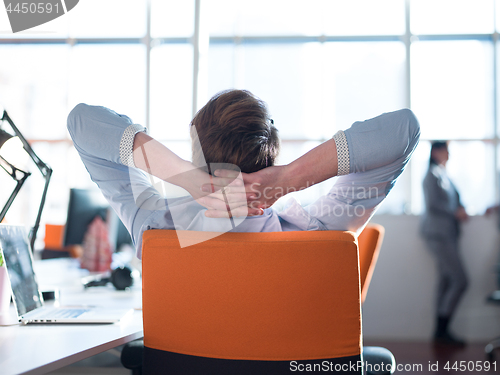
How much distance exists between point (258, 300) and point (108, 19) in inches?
195

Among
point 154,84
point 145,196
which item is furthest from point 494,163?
point 145,196

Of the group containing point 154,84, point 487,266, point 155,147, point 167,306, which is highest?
point 154,84

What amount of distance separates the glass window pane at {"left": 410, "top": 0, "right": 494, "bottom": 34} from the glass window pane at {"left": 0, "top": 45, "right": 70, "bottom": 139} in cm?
418

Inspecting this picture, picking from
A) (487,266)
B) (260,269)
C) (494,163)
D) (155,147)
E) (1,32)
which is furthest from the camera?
(1,32)

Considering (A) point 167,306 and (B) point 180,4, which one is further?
(B) point 180,4

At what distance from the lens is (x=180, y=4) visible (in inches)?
181

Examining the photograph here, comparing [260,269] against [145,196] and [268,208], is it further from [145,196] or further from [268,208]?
[145,196]

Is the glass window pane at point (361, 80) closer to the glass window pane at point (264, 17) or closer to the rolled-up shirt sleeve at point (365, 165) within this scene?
the glass window pane at point (264, 17)

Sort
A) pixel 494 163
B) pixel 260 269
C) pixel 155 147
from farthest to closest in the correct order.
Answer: pixel 494 163 < pixel 155 147 < pixel 260 269

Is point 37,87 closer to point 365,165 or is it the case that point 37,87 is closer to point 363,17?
point 363,17

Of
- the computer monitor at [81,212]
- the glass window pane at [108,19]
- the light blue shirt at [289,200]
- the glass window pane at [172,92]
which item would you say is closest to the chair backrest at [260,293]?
the light blue shirt at [289,200]

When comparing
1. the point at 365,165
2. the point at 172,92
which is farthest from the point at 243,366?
the point at 172,92

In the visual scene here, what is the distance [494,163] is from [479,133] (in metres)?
0.36

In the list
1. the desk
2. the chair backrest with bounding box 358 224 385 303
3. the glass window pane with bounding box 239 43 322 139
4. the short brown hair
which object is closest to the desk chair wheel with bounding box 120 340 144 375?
the desk
